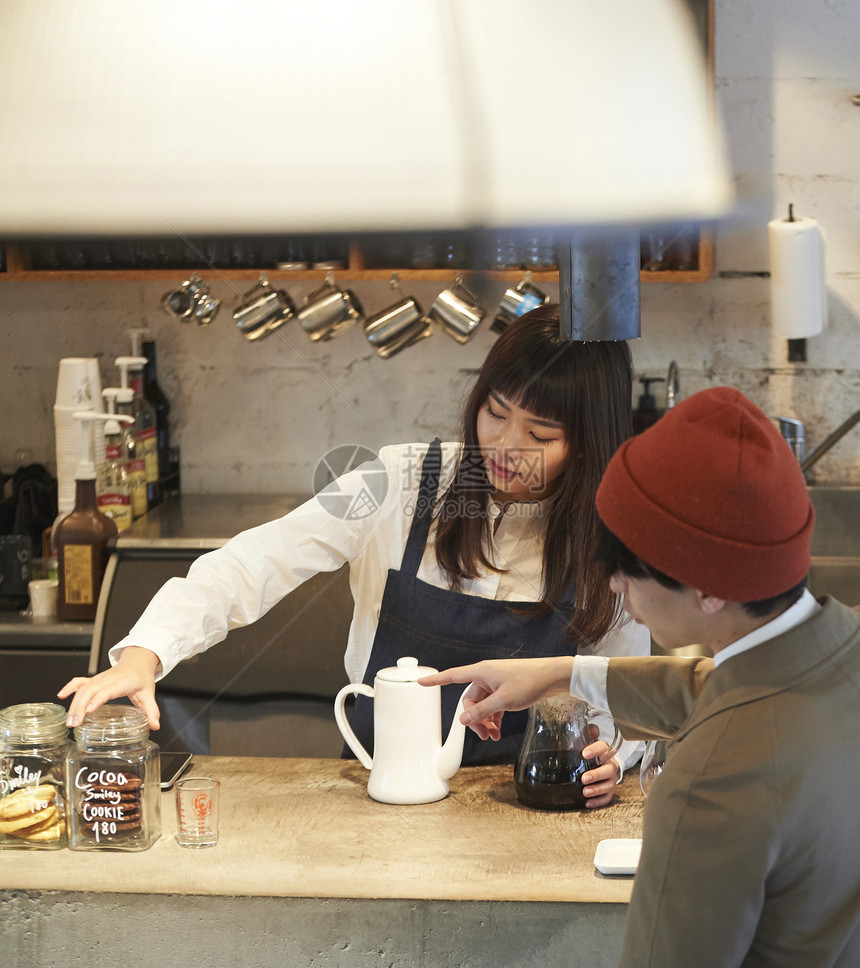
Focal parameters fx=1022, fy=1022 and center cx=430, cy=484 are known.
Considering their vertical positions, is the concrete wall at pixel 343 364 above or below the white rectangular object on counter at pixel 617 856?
above

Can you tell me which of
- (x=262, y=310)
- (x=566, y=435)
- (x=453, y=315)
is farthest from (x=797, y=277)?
(x=262, y=310)

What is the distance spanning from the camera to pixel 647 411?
2.25 metres

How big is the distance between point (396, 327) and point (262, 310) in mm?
287

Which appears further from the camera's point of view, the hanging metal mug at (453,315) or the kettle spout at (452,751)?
A: the hanging metal mug at (453,315)

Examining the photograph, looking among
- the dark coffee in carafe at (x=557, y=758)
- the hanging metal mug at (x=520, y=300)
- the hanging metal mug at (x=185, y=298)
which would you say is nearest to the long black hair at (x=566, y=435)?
the dark coffee in carafe at (x=557, y=758)

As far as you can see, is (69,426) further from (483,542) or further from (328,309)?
(483,542)

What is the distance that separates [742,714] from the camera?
1.92 ft

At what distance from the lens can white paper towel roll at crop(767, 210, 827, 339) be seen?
78.3 inches

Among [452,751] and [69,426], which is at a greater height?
[69,426]

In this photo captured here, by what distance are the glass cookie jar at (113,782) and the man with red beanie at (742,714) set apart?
54 cm

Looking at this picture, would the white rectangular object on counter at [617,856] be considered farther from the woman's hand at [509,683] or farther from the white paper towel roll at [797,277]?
the white paper towel roll at [797,277]

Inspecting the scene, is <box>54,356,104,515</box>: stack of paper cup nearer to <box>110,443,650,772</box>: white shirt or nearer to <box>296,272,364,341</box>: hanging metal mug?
<box>296,272,364,341</box>: hanging metal mug

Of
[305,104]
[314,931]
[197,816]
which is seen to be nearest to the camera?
[305,104]

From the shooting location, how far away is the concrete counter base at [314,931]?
883 millimetres
